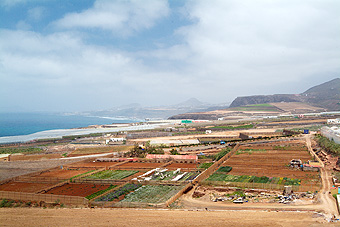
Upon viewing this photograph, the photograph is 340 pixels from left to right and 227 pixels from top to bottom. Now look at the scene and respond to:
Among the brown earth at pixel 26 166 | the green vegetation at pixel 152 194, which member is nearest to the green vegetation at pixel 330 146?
the green vegetation at pixel 152 194

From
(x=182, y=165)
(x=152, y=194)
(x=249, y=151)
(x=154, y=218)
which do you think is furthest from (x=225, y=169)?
(x=154, y=218)

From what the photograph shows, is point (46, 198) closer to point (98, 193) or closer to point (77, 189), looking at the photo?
point (77, 189)

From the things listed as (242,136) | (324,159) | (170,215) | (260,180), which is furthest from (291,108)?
(170,215)

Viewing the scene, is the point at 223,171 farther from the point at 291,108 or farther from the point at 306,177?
the point at 291,108

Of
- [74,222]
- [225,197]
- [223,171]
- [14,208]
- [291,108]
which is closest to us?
[74,222]

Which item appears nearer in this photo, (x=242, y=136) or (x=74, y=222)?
(x=74, y=222)

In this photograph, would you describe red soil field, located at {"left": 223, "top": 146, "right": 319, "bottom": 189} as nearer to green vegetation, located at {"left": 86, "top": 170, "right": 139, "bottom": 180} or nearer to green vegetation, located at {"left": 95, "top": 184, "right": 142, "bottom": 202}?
green vegetation, located at {"left": 95, "top": 184, "right": 142, "bottom": 202}

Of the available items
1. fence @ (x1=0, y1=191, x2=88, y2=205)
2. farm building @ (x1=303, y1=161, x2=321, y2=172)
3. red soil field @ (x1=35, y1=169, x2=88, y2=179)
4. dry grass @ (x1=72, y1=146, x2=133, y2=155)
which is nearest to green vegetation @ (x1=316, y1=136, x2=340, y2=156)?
farm building @ (x1=303, y1=161, x2=321, y2=172)
